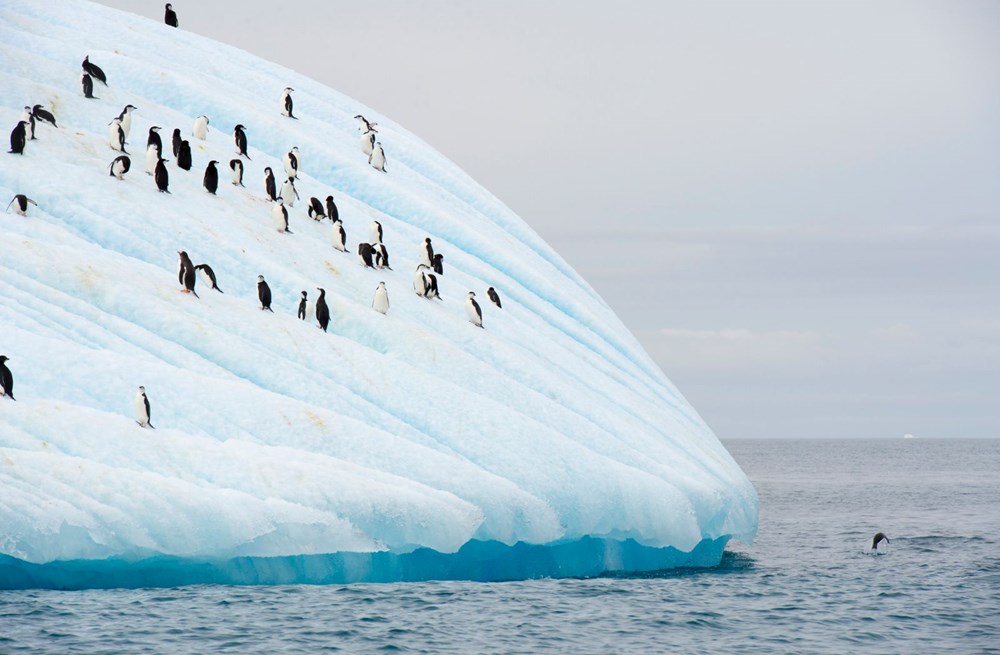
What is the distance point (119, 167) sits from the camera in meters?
24.0

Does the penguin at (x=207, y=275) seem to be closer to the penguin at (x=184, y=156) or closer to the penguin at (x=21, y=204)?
the penguin at (x=21, y=204)

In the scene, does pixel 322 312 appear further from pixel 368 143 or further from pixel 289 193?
pixel 368 143

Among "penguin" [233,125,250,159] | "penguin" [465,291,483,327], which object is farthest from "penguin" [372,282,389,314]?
"penguin" [233,125,250,159]

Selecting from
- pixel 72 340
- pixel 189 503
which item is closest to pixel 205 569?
pixel 189 503

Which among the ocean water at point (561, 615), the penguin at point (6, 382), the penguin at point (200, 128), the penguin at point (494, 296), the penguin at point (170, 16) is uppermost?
the penguin at point (170, 16)

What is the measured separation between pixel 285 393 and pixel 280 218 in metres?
5.86

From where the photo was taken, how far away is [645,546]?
22.2 m

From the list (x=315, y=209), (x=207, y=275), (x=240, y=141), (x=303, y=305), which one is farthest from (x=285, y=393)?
(x=240, y=141)

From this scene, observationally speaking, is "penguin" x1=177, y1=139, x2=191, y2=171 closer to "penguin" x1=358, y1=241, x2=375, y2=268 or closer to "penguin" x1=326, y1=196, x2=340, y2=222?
"penguin" x1=326, y1=196, x2=340, y2=222

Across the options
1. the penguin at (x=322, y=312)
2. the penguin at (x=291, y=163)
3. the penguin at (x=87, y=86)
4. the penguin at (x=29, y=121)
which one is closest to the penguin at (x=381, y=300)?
the penguin at (x=322, y=312)

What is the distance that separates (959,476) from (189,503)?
246ft

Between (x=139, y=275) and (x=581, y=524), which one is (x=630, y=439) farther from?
(x=139, y=275)

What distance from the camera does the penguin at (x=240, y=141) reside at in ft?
91.1

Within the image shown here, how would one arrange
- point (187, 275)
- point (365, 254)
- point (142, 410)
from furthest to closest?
point (365, 254) < point (187, 275) < point (142, 410)
